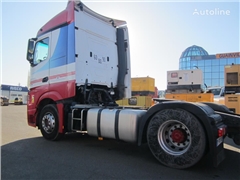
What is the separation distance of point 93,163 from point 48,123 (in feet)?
8.18

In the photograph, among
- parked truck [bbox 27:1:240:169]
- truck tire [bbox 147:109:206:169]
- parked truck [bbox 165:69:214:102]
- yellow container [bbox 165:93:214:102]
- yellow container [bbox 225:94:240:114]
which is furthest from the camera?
parked truck [bbox 165:69:214:102]

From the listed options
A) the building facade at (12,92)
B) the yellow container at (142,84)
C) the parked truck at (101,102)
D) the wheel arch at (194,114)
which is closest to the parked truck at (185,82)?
the parked truck at (101,102)

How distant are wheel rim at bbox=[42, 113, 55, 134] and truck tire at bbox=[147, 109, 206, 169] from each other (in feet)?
10.0

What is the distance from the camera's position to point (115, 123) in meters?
4.55

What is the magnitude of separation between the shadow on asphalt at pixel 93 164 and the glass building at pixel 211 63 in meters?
34.4

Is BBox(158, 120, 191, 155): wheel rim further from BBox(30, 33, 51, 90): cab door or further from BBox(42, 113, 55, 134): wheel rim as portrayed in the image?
BBox(30, 33, 51, 90): cab door

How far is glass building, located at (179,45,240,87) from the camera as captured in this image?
36.3 m

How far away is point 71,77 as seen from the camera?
5539 mm

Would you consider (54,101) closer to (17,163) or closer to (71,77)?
(71,77)

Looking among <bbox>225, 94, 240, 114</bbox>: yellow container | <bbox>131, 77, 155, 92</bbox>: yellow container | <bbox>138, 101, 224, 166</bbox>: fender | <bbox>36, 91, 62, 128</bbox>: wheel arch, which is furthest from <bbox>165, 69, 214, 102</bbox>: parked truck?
<bbox>138, 101, 224, 166</bbox>: fender

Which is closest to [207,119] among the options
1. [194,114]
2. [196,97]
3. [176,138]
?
[194,114]

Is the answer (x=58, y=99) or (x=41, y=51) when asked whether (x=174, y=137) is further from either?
(x=41, y=51)

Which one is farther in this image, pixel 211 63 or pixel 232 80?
pixel 211 63

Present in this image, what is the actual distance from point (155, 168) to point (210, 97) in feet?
22.7
